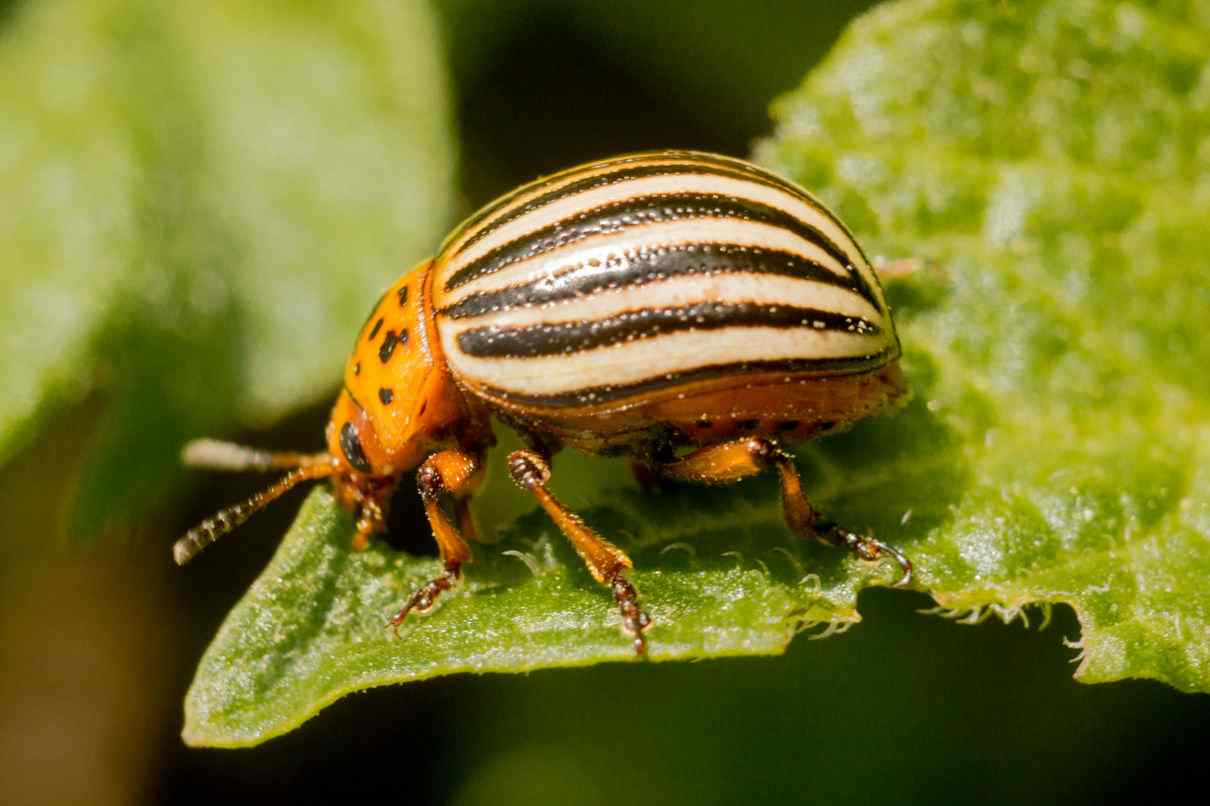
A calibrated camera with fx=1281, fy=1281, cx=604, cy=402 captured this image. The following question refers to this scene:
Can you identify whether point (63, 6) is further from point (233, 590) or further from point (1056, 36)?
point (1056, 36)

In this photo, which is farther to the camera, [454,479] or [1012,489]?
[454,479]

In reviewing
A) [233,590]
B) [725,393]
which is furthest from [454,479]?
[233,590]

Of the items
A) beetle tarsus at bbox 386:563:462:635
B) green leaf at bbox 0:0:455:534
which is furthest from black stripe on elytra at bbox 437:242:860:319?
green leaf at bbox 0:0:455:534

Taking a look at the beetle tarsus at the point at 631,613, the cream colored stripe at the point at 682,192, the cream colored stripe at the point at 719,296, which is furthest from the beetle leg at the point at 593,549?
the cream colored stripe at the point at 682,192

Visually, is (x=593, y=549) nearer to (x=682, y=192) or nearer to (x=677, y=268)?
(x=677, y=268)

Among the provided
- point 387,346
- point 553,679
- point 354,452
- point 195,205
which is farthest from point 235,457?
point 553,679

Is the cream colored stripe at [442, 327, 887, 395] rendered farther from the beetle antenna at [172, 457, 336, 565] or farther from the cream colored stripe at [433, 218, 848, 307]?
the beetle antenna at [172, 457, 336, 565]
